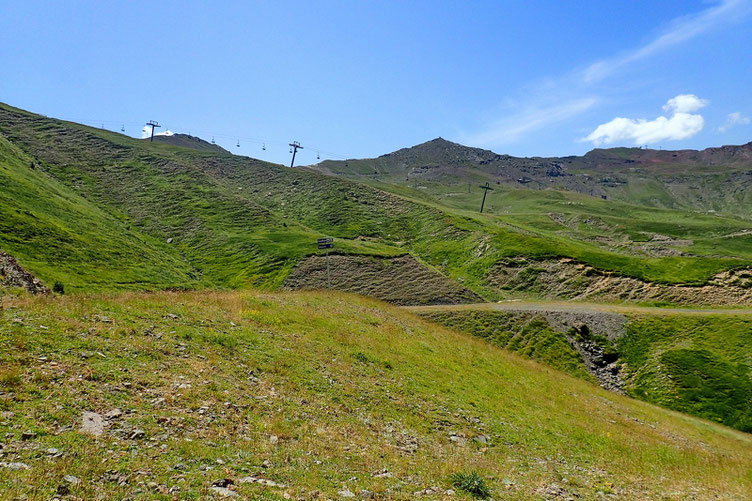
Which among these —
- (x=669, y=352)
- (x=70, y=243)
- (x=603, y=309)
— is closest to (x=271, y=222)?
(x=70, y=243)

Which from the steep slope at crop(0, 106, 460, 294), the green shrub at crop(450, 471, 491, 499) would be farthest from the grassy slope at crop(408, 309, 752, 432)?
the steep slope at crop(0, 106, 460, 294)

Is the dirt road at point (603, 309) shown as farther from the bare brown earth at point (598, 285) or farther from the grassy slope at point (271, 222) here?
the grassy slope at point (271, 222)

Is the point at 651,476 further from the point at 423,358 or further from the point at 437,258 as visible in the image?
the point at 437,258

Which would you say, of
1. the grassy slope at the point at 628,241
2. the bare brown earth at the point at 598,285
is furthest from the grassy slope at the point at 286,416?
the grassy slope at the point at 628,241

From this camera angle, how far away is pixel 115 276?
5597 cm

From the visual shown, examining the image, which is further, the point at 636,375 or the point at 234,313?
the point at 636,375

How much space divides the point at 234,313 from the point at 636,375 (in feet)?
140

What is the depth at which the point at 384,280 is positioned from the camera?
7231 centimetres

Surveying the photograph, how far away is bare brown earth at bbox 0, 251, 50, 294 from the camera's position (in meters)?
32.4

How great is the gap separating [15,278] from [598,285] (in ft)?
258

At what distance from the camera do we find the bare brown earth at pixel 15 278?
32359 mm

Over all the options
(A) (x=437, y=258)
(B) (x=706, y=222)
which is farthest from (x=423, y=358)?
(B) (x=706, y=222)

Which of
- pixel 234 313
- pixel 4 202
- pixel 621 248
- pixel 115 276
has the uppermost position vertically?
pixel 621 248

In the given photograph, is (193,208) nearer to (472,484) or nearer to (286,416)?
(286,416)
